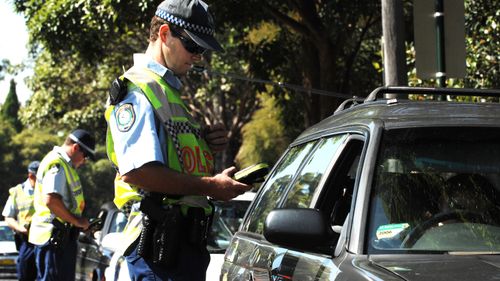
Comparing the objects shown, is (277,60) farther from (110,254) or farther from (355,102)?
(355,102)

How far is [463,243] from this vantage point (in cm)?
361

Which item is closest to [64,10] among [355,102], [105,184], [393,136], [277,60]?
[277,60]

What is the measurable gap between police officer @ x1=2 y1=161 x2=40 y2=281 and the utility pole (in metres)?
4.16

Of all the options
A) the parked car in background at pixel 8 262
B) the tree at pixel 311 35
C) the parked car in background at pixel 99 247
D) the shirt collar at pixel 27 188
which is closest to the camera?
the parked car in background at pixel 99 247

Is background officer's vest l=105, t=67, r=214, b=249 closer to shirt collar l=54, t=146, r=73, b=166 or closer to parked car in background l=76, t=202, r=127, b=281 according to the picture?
shirt collar l=54, t=146, r=73, b=166

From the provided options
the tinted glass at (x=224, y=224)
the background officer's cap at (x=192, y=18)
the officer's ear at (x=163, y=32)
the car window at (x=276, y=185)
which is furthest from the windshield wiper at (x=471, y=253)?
the tinted glass at (x=224, y=224)

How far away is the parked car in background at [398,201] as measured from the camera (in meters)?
3.39

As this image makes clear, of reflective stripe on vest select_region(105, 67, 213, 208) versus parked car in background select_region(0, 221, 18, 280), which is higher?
reflective stripe on vest select_region(105, 67, 213, 208)

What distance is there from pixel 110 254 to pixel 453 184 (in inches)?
281

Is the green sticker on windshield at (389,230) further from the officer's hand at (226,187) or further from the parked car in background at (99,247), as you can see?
the parked car in background at (99,247)

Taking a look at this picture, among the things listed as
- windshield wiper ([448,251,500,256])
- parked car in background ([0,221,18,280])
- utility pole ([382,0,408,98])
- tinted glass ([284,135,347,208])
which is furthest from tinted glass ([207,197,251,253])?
parked car in background ([0,221,18,280])

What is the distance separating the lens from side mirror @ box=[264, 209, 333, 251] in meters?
3.51

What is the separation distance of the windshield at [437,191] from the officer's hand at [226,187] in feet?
2.02

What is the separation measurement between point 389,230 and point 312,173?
859 mm
